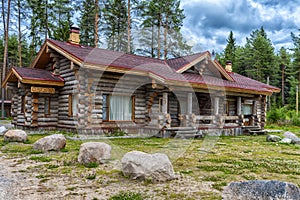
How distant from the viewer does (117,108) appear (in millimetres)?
13812

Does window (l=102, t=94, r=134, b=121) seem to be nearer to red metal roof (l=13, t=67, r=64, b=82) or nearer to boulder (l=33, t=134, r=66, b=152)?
red metal roof (l=13, t=67, r=64, b=82)

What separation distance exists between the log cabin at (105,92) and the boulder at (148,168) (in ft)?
23.8

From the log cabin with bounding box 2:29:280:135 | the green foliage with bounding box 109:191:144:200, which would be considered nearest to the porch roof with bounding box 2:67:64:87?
the log cabin with bounding box 2:29:280:135

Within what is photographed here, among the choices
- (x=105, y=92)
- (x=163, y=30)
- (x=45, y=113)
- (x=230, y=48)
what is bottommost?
(x=45, y=113)

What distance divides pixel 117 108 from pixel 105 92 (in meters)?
1.12

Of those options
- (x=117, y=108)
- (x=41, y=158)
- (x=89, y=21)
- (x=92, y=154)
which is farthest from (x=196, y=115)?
(x=89, y=21)

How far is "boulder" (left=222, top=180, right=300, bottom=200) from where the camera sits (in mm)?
3339

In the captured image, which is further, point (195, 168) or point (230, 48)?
point (230, 48)

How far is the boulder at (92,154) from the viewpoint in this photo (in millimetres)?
6480

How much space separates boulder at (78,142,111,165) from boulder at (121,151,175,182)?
142cm

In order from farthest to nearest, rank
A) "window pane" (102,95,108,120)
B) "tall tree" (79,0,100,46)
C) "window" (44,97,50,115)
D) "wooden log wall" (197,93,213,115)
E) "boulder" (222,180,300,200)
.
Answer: "tall tree" (79,0,100,46) < "wooden log wall" (197,93,213,115) < "window" (44,97,50,115) < "window pane" (102,95,108,120) < "boulder" (222,180,300,200)

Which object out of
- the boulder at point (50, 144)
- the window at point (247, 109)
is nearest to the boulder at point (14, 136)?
the boulder at point (50, 144)

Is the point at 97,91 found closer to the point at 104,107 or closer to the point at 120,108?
the point at 104,107

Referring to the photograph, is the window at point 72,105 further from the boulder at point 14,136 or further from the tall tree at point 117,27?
the tall tree at point 117,27
